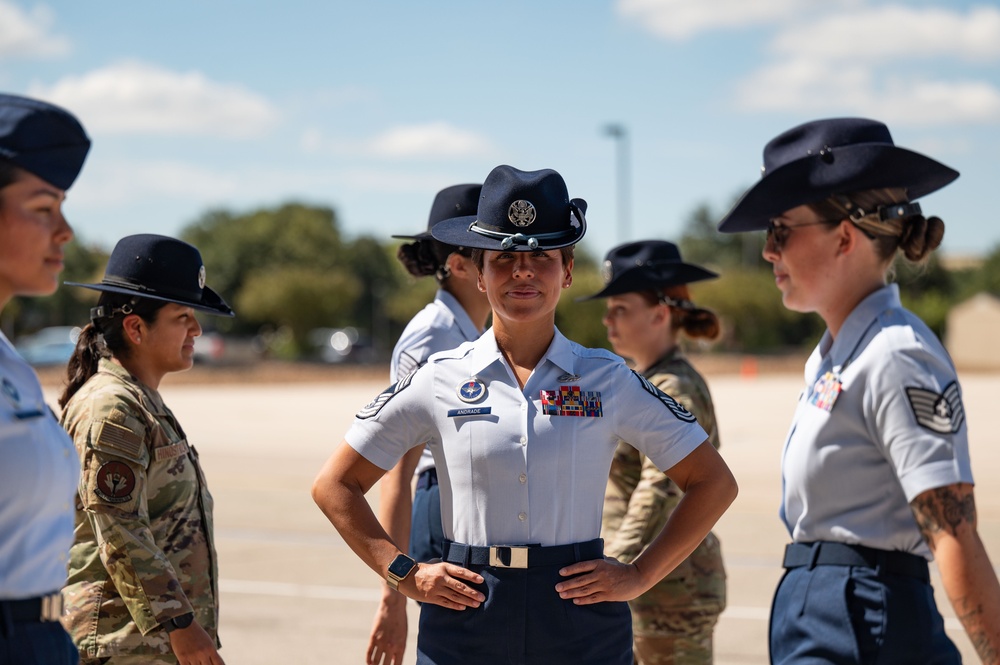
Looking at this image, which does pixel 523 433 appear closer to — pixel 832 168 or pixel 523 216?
pixel 523 216

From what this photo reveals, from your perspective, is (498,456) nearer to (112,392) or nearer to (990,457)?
(112,392)

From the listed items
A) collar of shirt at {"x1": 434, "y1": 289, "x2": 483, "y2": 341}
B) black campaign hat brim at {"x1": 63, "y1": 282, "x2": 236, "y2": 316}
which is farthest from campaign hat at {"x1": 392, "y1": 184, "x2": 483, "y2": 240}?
black campaign hat brim at {"x1": 63, "y1": 282, "x2": 236, "y2": 316}

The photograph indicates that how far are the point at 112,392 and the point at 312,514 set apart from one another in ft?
29.0

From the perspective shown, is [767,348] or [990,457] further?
[767,348]

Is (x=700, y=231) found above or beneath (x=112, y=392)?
above

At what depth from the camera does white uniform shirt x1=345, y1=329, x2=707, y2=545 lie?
9.94ft

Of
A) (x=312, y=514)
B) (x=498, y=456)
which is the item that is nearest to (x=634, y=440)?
(x=498, y=456)

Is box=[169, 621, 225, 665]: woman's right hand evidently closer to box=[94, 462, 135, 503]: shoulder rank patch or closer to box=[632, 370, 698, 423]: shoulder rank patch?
box=[94, 462, 135, 503]: shoulder rank patch

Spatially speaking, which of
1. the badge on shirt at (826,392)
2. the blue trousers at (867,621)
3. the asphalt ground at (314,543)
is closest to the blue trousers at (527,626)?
the blue trousers at (867,621)

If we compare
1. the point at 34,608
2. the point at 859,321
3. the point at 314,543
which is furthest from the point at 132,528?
the point at 314,543

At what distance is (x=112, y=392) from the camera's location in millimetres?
3607

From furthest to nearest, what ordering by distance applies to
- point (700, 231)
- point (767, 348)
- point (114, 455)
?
point (700, 231)
point (767, 348)
point (114, 455)

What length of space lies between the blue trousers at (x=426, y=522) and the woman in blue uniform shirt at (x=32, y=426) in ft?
6.48

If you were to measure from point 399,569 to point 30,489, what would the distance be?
109cm
